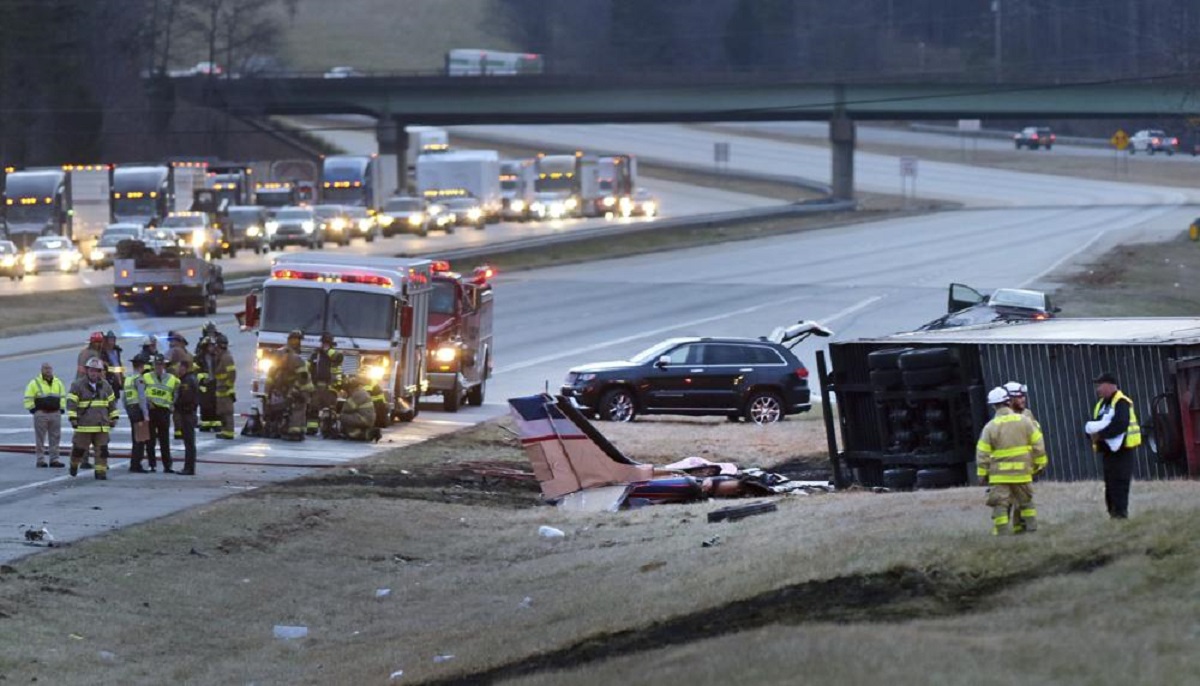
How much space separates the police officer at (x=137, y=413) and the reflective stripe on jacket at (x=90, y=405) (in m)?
0.61

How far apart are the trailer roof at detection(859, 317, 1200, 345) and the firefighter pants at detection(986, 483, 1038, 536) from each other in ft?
19.6

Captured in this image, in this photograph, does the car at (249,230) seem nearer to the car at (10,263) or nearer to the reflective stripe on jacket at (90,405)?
the car at (10,263)

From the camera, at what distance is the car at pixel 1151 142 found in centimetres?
12206

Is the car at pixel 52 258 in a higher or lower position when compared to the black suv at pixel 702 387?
higher

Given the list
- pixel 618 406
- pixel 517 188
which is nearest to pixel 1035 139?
pixel 517 188

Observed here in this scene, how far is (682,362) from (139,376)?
11363 mm

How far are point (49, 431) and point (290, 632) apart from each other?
905 centimetres

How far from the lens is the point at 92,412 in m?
23.2

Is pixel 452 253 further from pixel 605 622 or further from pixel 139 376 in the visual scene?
pixel 605 622

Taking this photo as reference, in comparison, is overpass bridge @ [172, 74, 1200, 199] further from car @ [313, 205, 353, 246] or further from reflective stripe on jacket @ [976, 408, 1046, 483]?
reflective stripe on jacket @ [976, 408, 1046, 483]

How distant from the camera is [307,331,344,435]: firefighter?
28094 mm

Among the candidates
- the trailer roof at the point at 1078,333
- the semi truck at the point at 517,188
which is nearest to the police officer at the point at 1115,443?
the trailer roof at the point at 1078,333

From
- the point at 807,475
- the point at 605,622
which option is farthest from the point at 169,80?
the point at 605,622

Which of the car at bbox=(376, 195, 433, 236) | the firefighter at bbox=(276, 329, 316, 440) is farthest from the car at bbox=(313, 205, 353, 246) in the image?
the firefighter at bbox=(276, 329, 316, 440)
